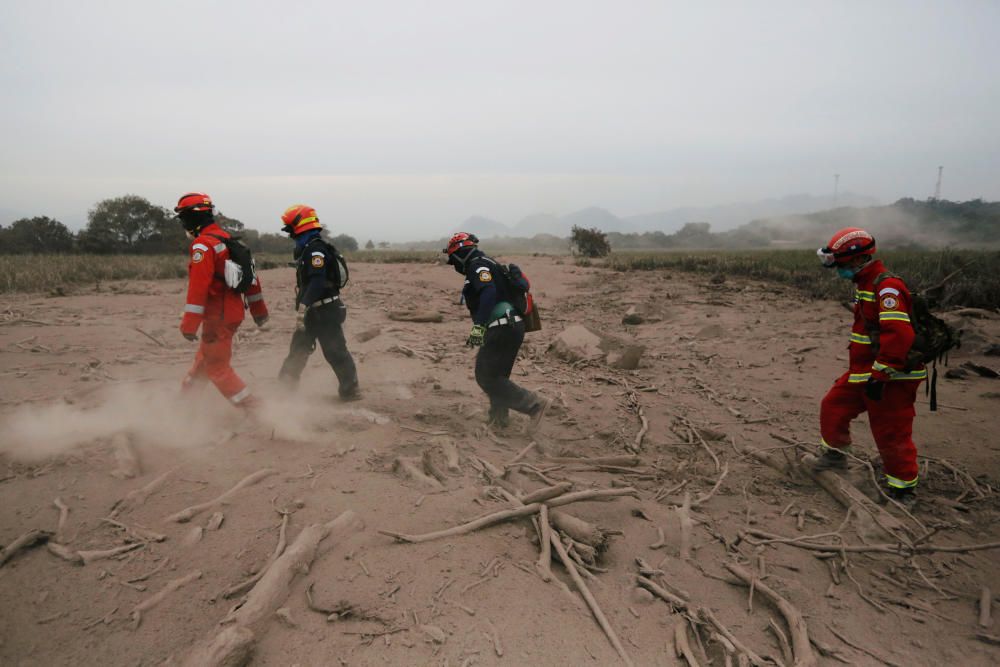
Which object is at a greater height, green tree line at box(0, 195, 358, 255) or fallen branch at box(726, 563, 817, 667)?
green tree line at box(0, 195, 358, 255)

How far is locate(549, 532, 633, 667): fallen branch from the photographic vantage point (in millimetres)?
2338

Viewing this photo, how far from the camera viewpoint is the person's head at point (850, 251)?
4.03 metres

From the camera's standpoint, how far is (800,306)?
12117 mm

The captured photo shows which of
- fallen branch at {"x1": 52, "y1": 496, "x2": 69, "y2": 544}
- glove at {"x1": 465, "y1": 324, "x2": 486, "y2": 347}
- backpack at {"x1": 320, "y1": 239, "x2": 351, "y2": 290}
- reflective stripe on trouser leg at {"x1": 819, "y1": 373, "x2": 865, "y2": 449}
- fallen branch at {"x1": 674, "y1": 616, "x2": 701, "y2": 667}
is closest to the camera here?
fallen branch at {"x1": 674, "y1": 616, "x2": 701, "y2": 667}

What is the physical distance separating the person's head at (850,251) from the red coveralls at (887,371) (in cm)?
7

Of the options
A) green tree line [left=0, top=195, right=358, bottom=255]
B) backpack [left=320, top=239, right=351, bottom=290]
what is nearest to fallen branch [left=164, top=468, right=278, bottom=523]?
backpack [left=320, top=239, right=351, bottom=290]

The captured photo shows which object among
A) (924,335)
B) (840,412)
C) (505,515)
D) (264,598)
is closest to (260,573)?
(264,598)

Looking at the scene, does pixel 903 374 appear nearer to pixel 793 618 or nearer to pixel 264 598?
pixel 793 618

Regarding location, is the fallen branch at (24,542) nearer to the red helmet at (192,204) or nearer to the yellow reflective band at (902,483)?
the red helmet at (192,204)

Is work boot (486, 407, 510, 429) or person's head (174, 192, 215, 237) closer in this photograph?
person's head (174, 192, 215, 237)

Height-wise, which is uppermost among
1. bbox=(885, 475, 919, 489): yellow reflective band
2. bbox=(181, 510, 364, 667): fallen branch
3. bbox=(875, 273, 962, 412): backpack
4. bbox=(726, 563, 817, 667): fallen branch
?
bbox=(875, 273, 962, 412): backpack

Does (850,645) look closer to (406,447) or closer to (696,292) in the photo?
(406,447)

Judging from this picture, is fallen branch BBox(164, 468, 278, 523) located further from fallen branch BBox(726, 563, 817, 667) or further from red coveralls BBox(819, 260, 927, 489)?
red coveralls BBox(819, 260, 927, 489)

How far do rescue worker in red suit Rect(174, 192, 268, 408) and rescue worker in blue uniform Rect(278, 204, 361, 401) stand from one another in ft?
2.38
